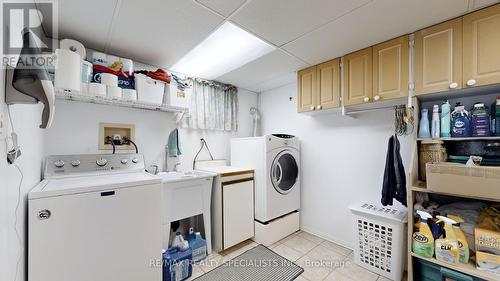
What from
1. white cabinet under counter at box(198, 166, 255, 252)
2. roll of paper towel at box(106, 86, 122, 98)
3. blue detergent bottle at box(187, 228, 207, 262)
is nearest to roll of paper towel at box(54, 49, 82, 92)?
roll of paper towel at box(106, 86, 122, 98)

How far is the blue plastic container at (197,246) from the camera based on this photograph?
6.63ft

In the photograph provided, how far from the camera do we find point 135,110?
2.14 metres

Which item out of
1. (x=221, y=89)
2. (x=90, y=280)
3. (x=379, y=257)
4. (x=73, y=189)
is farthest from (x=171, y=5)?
(x=379, y=257)

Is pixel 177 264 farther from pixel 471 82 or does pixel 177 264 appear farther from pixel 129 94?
pixel 471 82

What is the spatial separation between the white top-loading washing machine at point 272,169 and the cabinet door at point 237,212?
0.12 m

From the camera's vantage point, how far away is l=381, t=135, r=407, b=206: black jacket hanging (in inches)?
70.8

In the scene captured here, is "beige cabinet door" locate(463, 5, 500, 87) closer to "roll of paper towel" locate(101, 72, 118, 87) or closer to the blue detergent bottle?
the blue detergent bottle

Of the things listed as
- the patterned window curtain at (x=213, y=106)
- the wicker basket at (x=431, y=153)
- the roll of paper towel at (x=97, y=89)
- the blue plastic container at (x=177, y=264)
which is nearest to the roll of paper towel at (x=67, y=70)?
the roll of paper towel at (x=97, y=89)

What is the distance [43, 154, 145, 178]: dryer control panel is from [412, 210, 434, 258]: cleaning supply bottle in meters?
2.53

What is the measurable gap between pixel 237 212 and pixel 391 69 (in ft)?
7.06

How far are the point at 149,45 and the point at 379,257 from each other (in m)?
3.02

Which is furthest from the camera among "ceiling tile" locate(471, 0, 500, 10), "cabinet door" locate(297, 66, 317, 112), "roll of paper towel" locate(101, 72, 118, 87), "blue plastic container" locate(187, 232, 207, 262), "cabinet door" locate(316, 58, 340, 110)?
"cabinet door" locate(297, 66, 317, 112)

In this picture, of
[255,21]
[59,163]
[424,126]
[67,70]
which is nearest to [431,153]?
[424,126]

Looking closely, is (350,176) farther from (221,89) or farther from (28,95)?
(28,95)
